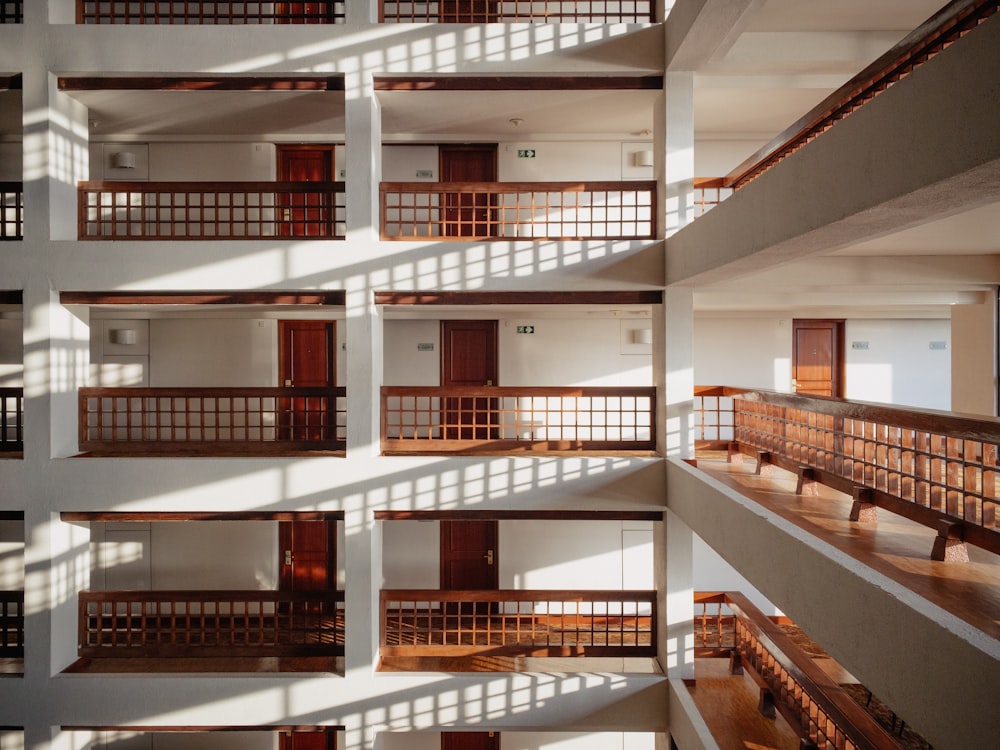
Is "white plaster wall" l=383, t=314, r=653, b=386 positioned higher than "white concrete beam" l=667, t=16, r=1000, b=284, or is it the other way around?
"white concrete beam" l=667, t=16, r=1000, b=284

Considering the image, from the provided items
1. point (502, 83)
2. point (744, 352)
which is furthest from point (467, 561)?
point (502, 83)

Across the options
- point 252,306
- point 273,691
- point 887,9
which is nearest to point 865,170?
point 887,9

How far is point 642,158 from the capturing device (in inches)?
331

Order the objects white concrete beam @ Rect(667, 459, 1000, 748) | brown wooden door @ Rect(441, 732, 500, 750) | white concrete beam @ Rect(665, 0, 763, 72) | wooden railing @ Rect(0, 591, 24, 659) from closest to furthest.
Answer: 1. white concrete beam @ Rect(667, 459, 1000, 748)
2. white concrete beam @ Rect(665, 0, 763, 72)
3. wooden railing @ Rect(0, 591, 24, 659)
4. brown wooden door @ Rect(441, 732, 500, 750)

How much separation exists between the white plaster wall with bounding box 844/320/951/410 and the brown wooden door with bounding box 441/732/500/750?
7160 mm

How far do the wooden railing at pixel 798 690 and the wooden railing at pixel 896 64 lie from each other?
3.88 meters

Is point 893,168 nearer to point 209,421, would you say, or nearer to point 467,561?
point 467,561

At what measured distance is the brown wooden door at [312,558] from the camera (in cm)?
888

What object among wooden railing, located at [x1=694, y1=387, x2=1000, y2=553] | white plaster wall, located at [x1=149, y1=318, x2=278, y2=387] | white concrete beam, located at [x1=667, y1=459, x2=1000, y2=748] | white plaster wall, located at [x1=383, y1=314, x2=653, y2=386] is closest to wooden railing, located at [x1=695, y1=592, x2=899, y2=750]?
white concrete beam, located at [x1=667, y1=459, x2=1000, y2=748]

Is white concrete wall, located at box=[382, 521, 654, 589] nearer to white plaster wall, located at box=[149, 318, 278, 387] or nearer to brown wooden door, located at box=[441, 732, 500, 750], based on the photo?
brown wooden door, located at box=[441, 732, 500, 750]

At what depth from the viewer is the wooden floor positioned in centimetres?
296

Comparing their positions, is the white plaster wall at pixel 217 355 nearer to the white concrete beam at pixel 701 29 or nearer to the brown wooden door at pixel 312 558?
the brown wooden door at pixel 312 558

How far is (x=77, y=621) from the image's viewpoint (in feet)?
22.5

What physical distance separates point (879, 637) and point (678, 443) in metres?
3.76
